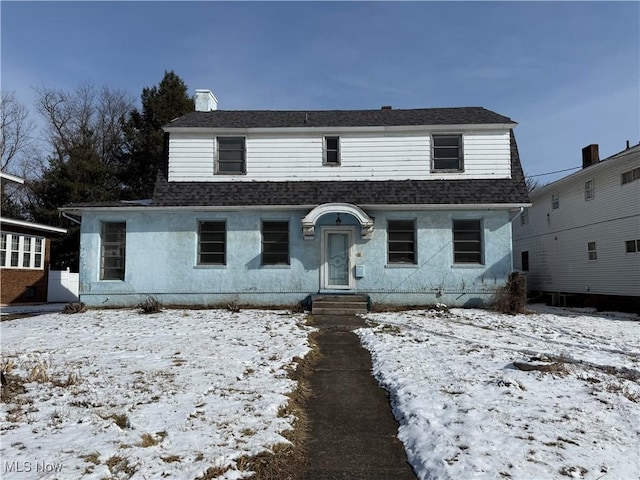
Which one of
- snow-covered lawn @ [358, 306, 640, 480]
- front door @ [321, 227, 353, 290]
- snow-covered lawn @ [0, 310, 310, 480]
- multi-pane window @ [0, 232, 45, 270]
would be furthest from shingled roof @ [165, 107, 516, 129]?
multi-pane window @ [0, 232, 45, 270]

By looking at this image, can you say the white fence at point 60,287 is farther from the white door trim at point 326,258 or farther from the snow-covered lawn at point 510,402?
the snow-covered lawn at point 510,402

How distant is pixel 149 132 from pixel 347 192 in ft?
72.9

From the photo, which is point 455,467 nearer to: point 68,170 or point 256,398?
point 256,398

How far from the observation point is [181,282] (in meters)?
14.1

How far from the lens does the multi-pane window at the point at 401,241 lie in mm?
14156

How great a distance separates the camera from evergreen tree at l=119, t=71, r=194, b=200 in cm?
3077

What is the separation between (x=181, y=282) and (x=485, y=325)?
30.5 feet

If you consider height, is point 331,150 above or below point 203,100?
below

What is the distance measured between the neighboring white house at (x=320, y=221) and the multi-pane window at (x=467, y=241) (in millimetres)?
33

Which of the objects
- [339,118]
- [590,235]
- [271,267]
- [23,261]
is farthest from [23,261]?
[590,235]

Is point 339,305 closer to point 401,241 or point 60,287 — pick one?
point 401,241

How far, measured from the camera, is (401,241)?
14.2 meters

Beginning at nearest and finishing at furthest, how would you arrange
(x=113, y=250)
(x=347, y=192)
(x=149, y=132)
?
(x=347, y=192) < (x=113, y=250) < (x=149, y=132)

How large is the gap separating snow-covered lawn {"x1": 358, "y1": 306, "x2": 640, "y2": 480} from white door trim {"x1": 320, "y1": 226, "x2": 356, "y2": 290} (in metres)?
4.02
